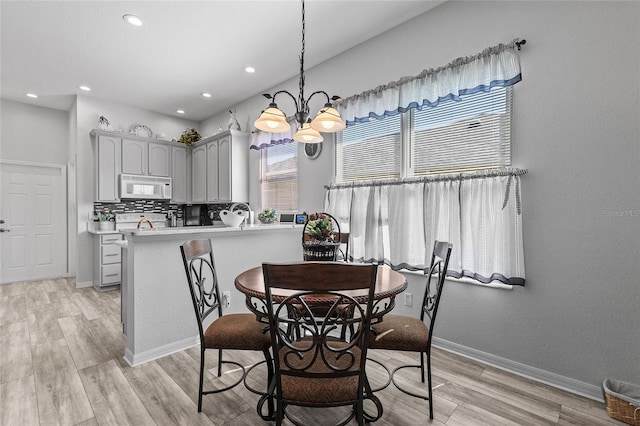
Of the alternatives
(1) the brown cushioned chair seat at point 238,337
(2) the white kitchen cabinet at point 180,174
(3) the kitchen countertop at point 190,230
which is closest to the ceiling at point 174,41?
(2) the white kitchen cabinet at point 180,174

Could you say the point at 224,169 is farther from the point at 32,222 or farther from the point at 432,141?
the point at 32,222

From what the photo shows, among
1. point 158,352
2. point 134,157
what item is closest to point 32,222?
point 134,157

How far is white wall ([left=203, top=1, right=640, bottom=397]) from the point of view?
182cm

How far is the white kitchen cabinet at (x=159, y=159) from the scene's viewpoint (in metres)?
5.27

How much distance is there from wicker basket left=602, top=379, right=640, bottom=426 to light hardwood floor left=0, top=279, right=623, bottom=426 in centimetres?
6

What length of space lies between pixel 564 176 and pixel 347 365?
1.86 meters

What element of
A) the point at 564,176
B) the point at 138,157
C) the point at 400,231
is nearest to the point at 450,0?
the point at 564,176

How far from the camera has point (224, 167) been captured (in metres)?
4.80

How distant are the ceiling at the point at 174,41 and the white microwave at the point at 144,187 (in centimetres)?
134

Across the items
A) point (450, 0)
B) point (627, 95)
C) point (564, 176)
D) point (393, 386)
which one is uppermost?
point (450, 0)

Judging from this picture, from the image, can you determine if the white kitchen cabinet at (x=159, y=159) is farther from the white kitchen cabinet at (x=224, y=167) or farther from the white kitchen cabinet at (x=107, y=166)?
the white kitchen cabinet at (x=224, y=167)

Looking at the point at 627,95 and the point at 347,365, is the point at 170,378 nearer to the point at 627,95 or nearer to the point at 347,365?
the point at 347,365

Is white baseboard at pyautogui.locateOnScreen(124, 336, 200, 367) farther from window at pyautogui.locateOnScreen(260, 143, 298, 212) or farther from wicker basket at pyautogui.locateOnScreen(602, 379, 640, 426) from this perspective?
wicker basket at pyautogui.locateOnScreen(602, 379, 640, 426)

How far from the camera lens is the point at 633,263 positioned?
1801 millimetres
